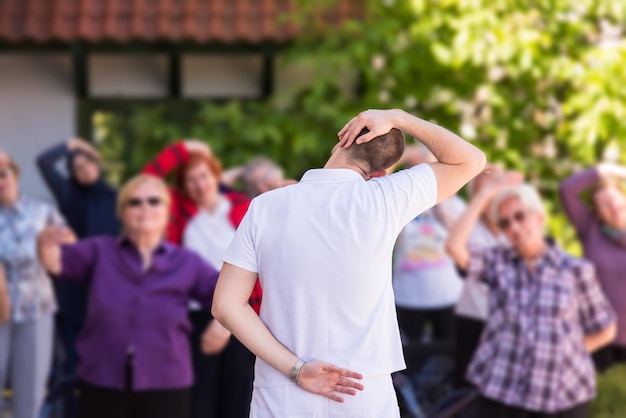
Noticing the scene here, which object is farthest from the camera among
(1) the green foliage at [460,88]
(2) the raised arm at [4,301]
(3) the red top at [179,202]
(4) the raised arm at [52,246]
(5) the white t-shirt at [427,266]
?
(1) the green foliage at [460,88]

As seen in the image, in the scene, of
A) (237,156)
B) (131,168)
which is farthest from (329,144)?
(131,168)

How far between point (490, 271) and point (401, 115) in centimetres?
255

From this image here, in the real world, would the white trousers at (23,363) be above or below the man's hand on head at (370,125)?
below

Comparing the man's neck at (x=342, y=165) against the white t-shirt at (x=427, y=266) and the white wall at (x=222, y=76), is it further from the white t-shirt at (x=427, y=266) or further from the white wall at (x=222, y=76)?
the white wall at (x=222, y=76)

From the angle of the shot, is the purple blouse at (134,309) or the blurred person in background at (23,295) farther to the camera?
the blurred person in background at (23,295)

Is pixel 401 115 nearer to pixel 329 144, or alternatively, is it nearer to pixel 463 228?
pixel 463 228

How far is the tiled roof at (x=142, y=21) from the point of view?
8891 millimetres

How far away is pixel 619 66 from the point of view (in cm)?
862

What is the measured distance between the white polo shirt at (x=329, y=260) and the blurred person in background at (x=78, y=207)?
15.1ft

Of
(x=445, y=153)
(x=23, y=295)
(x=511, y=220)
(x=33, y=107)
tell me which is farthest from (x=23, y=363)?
(x=445, y=153)

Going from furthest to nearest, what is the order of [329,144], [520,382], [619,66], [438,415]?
[329,144], [619,66], [520,382], [438,415]

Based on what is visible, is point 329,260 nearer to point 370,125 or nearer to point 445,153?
Answer: point 370,125

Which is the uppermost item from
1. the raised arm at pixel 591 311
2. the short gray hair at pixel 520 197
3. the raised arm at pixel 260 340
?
the short gray hair at pixel 520 197

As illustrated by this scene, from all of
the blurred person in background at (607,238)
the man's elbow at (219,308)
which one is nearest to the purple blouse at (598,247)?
the blurred person in background at (607,238)
